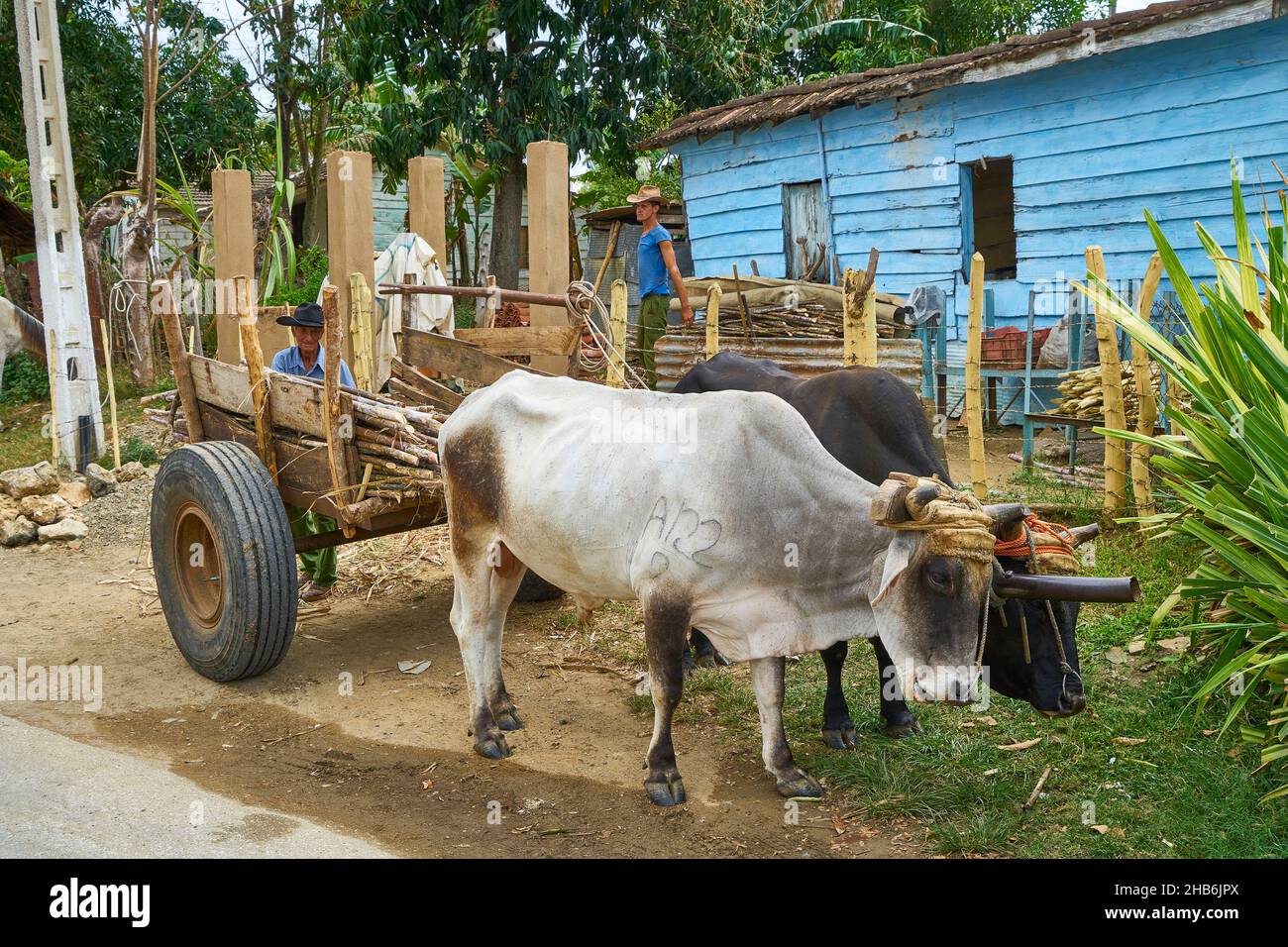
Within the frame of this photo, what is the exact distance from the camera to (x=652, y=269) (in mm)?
11070

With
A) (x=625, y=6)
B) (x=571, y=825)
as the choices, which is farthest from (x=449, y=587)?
(x=625, y=6)

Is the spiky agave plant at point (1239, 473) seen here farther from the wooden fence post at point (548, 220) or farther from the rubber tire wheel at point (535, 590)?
the wooden fence post at point (548, 220)

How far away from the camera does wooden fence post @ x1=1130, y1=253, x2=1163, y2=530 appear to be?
21.1 feet

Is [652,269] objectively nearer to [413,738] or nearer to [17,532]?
[17,532]

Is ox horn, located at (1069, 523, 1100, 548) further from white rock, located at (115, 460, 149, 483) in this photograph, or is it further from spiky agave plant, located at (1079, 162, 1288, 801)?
white rock, located at (115, 460, 149, 483)

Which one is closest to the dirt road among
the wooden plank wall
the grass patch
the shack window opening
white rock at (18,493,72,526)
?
white rock at (18,493,72,526)

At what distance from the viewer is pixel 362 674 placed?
6.15 m

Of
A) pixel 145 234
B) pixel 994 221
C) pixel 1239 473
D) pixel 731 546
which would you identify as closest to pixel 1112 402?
pixel 1239 473

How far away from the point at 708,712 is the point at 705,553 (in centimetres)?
148

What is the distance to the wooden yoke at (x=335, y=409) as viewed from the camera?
5484mm

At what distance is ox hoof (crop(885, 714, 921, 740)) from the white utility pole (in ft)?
30.3

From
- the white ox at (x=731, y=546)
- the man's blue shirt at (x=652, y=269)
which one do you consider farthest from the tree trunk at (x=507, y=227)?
the white ox at (x=731, y=546)

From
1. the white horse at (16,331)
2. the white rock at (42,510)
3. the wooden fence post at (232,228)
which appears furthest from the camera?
the white horse at (16,331)

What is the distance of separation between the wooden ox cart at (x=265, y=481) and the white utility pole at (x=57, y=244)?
577 cm
